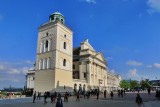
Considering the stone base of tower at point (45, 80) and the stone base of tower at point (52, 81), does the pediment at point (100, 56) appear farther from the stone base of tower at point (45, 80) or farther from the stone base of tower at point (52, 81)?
the stone base of tower at point (45, 80)

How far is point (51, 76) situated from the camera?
1702 inches

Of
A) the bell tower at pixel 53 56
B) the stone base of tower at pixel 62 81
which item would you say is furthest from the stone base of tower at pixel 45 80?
the stone base of tower at pixel 62 81

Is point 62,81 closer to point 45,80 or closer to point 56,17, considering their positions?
point 45,80

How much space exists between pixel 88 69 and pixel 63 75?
57.3 feet

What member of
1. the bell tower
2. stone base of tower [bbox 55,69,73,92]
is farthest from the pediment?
stone base of tower [bbox 55,69,73,92]

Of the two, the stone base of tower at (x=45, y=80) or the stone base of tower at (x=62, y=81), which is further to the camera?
the stone base of tower at (x=62, y=81)

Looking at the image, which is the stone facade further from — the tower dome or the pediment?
the pediment

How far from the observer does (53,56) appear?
44.3 m

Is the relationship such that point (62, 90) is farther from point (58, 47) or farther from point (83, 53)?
point (83, 53)

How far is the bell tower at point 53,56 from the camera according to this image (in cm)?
4344

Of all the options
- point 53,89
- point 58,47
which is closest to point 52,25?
point 58,47

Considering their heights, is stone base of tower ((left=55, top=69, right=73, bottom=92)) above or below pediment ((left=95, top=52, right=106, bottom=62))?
below

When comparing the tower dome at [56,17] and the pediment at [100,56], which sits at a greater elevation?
the tower dome at [56,17]

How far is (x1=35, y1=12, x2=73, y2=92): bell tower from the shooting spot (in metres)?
43.4
